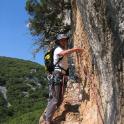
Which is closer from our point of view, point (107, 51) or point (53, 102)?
point (107, 51)

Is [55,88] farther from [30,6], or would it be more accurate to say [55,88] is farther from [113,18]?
[30,6]

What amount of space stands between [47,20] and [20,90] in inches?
2130

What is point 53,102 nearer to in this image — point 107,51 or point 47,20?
point 107,51

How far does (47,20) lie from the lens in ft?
108

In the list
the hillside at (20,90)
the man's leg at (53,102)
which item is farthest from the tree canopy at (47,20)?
the hillside at (20,90)

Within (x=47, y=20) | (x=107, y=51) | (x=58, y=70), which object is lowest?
(x=58, y=70)

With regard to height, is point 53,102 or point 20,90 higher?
point 20,90

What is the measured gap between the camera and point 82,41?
12.1 meters

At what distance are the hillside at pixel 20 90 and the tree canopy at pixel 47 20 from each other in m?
29.1

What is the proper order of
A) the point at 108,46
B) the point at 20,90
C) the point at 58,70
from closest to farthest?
the point at 108,46, the point at 58,70, the point at 20,90

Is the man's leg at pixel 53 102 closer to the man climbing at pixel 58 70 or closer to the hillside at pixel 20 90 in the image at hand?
the man climbing at pixel 58 70

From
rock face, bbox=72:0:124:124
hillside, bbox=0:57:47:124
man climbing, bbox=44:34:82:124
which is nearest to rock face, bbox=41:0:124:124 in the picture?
rock face, bbox=72:0:124:124

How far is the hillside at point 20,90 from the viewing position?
70.5 meters

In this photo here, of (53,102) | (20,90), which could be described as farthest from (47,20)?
(20,90)
